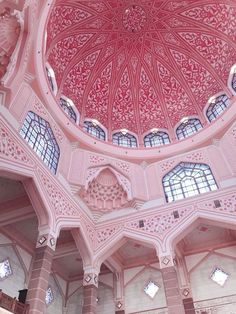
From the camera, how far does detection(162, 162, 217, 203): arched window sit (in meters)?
12.6

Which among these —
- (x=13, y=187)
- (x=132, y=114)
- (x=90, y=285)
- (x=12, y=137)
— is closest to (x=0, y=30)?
(x=12, y=137)

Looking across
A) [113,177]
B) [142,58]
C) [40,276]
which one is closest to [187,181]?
[113,177]

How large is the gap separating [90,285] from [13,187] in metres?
4.64

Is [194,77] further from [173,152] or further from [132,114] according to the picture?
[173,152]

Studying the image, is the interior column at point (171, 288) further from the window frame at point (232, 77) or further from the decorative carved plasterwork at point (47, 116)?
the window frame at point (232, 77)

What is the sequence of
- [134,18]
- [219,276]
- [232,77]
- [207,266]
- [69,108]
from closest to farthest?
[219,276] < [207,266] < [232,77] < [69,108] < [134,18]

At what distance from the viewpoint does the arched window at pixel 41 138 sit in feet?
35.7

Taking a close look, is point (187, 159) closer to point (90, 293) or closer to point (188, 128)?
point (188, 128)

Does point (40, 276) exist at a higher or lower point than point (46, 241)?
lower

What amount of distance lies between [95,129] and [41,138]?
5.00 m

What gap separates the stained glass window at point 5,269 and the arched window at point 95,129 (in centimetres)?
762

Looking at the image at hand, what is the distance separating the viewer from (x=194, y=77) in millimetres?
16812

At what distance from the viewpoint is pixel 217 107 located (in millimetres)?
15414

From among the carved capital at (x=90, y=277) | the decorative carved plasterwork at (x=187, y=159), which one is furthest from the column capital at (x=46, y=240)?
the decorative carved plasterwork at (x=187, y=159)
